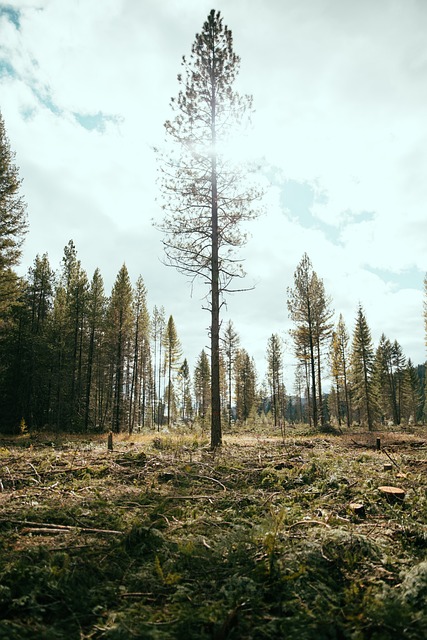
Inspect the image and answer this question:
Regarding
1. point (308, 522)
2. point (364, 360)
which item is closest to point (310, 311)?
point (364, 360)

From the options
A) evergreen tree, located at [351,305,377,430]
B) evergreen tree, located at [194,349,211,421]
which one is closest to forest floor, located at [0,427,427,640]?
evergreen tree, located at [351,305,377,430]

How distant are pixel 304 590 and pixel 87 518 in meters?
3.29

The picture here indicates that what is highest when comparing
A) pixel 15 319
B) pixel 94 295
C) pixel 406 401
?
pixel 94 295

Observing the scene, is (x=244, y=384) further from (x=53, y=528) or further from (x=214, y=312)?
(x=53, y=528)

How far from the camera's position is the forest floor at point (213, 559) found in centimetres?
275

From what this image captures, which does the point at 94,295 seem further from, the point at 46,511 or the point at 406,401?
the point at 406,401

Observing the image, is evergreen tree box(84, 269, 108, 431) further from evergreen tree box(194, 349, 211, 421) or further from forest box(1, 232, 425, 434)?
evergreen tree box(194, 349, 211, 421)

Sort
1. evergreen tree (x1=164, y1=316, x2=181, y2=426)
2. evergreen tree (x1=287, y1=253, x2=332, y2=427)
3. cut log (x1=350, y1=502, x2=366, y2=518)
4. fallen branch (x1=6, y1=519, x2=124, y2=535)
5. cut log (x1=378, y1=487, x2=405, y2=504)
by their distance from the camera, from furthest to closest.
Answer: evergreen tree (x1=164, y1=316, x2=181, y2=426)
evergreen tree (x1=287, y1=253, x2=332, y2=427)
cut log (x1=378, y1=487, x2=405, y2=504)
cut log (x1=350, y1=502, x2=366, y2=518)
fallen branch (x1=6, y1=519, x2=124, y2=535)

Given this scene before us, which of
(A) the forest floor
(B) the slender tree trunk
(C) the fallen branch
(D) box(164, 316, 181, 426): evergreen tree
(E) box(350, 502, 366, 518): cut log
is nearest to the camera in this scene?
(A) the forest floor

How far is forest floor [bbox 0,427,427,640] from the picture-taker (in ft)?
9.02

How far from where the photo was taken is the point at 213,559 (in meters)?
3.82

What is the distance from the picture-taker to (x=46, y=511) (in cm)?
517

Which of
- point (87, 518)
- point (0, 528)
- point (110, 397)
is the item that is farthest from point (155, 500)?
point (110, 397)

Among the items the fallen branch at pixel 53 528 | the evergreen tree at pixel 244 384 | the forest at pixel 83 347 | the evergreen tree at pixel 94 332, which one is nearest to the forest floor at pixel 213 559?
the fallen branch at pixel 53 528
